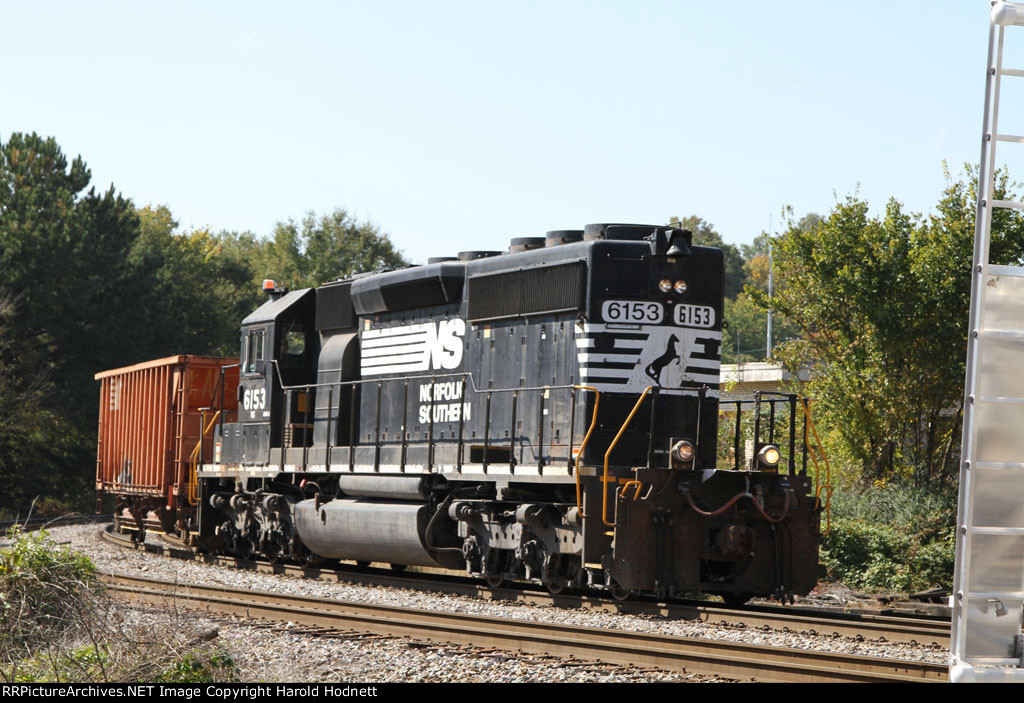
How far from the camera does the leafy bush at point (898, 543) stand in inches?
628

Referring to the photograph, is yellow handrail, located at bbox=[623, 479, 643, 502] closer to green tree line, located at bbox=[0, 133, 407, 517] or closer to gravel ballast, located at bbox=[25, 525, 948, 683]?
gravel ballast, located at bbox=[25, 525, 948, 683]

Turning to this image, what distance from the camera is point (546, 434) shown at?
12.5 metres

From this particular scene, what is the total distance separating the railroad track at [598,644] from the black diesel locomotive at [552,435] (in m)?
1.98

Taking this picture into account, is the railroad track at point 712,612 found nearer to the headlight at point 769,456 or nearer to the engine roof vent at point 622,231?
the headlight at point 769,456

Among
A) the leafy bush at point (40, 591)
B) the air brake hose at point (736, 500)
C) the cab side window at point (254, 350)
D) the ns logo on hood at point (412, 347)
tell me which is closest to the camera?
the leafy bush at point (40, 591)

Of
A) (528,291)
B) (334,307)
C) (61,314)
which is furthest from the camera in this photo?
(61,314)

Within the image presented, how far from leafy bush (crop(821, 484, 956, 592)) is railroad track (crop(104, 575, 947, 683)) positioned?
27.8 ft

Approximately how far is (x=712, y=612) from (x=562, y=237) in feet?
14.4

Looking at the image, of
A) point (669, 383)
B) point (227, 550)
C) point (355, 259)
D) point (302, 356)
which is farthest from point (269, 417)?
point (355, 259)

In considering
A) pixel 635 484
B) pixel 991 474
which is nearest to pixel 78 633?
pixel 635 484

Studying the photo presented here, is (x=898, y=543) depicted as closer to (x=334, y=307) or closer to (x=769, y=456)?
(x=769, y=456)

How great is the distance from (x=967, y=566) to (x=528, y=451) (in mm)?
9080

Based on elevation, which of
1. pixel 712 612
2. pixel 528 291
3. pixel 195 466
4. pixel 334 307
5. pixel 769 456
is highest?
pixel 528 291

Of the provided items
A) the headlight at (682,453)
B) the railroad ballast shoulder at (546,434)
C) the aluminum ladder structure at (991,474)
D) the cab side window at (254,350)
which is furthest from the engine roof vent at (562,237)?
the aluminum ladder structure at (991,474)
